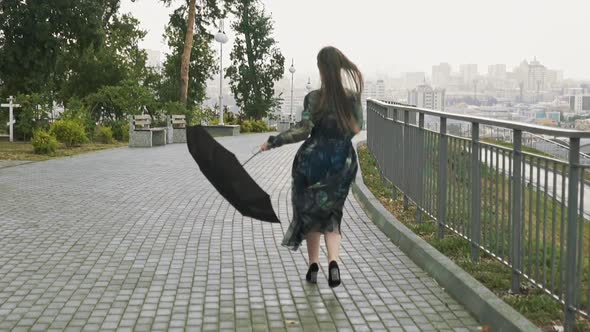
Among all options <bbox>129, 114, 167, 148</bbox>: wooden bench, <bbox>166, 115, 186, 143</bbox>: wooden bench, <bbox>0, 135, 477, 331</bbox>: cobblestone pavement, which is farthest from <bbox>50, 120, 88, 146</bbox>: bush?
<bbox>0, 135, 477, 331</bbox>: cobblestone pavement

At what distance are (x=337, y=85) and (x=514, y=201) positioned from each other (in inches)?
57.3

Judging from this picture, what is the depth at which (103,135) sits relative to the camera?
95.8ft

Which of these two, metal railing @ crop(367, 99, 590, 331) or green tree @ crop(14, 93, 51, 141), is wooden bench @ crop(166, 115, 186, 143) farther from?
metal railing @ crop(367, 99, 590, 331)

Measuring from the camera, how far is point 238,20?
200ft

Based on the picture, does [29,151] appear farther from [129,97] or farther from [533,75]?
[533,75]

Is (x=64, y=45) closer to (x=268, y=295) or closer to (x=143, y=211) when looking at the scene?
(x=143, y=211)

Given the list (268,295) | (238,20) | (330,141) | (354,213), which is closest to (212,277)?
(268,295)

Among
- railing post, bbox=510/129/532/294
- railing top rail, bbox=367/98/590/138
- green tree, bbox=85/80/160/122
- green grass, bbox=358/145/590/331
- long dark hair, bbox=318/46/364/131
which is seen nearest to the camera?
railing top rail, bbox=367/98/590/138

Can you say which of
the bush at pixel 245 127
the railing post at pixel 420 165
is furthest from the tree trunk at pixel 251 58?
the railing post at pixel 420 165

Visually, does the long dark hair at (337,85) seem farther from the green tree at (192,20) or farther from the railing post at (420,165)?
the green tree at (192,20)

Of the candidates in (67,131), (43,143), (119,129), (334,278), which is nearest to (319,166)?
(334,278)

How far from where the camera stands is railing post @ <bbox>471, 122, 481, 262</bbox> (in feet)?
21.6

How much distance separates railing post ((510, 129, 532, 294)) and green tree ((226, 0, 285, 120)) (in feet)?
180

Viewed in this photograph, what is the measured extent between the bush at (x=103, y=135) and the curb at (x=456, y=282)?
68.5 ft
